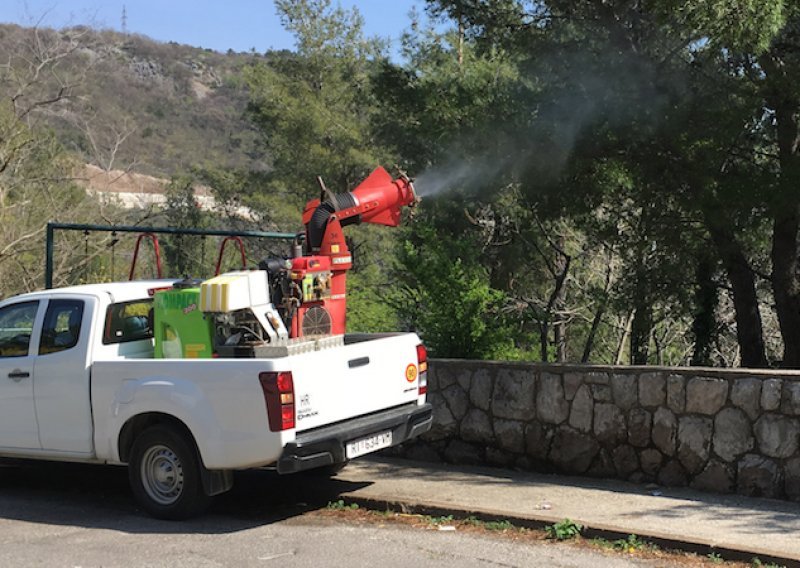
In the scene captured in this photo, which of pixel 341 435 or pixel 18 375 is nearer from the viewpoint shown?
pixel 341 435

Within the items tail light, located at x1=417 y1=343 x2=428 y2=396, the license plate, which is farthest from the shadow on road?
tail light, located at x1=417 y1=343 x2=428 y2=396

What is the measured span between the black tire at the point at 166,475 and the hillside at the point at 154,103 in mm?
15913

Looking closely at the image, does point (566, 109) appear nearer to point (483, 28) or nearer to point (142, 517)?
point (483, 28)

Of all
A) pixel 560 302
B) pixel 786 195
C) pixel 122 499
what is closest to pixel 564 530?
pixel 122 499

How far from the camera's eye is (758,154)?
9289mm

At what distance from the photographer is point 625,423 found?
8023 millimetres

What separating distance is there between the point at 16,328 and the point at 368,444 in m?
3.23

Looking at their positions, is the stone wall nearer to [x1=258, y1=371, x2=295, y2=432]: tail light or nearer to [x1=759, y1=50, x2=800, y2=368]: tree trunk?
[x1=759, y1=50, x2=800, y2=368]: tree trunk

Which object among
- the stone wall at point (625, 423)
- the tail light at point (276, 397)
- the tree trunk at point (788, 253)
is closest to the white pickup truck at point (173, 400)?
the tail light at point (276, 397)

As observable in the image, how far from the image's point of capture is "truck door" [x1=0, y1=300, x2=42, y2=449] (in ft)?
25.3

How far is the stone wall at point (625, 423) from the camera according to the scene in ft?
24.1

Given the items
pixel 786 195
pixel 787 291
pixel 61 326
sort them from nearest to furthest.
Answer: pixel 61 326 → pixel 786 195 → pixel 787 291

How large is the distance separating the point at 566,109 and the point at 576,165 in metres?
0.60

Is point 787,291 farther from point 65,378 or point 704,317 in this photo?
point 65,378
